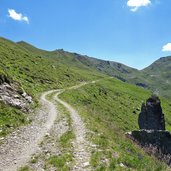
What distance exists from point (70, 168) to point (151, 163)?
5129 millimetres

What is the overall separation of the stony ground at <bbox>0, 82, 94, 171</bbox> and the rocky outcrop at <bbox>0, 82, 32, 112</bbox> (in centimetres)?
391

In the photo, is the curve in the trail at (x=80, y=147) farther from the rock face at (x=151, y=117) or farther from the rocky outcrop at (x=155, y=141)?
the rock face at (x=151, y=117)

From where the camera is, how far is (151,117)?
171 ft

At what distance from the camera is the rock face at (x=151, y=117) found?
51.4 meters

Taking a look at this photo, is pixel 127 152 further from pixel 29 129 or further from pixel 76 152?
pixel 29 129

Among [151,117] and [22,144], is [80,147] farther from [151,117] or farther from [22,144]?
[151,117]

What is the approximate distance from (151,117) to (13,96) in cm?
2926

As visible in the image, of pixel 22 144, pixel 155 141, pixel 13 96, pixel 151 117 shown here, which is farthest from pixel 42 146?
pixel 151 117

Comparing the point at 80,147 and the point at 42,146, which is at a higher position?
the point at 80,147

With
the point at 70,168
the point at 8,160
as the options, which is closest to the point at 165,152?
the point at 70,168

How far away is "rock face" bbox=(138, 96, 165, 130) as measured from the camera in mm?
51438

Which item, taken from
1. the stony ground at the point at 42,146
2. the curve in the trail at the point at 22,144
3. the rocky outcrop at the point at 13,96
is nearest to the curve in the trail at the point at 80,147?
the stony ground at the point at 42,146

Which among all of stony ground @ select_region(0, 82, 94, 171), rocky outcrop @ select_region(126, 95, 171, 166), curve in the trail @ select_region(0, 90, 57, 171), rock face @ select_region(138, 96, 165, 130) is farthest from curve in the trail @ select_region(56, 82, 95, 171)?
rock face @ select_region(138, 96, 165, 130)

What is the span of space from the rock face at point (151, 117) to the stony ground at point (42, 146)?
26.0 metres
